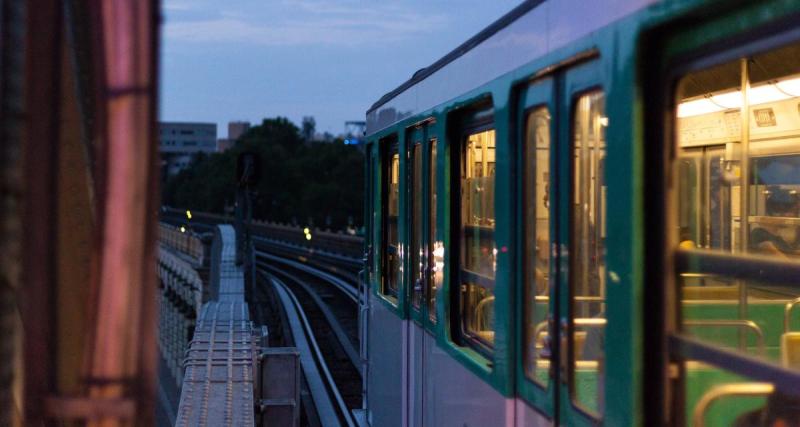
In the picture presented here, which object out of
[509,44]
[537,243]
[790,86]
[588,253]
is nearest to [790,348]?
[588,253]

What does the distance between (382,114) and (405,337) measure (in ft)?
6.22

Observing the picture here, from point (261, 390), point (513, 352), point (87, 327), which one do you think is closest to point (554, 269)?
point (513, 352)

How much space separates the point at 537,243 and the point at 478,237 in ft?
4.30

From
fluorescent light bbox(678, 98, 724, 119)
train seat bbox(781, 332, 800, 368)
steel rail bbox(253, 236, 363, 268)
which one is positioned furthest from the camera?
steel rail bbox(253, 236, 363, 268)

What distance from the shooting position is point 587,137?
11.9 feet

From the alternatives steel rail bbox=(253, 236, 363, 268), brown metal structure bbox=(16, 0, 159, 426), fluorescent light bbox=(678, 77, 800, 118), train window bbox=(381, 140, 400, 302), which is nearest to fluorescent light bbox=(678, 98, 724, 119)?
fluorescent light bbox=(678, 77, 800, 118)

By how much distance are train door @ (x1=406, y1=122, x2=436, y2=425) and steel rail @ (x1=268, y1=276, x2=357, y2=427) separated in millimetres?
8636

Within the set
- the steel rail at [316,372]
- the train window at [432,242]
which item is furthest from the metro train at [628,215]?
the steel rail at [316,372]

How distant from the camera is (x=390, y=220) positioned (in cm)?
883

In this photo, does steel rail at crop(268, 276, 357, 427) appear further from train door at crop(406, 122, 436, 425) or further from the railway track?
train door at crop(406, 122, 436, 425)

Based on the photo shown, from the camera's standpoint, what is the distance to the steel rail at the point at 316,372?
17062mm

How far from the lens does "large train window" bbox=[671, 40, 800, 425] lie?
8.74ft

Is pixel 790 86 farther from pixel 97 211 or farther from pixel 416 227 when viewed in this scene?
pixel 416 227

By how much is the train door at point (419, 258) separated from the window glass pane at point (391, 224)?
866 millimetres
